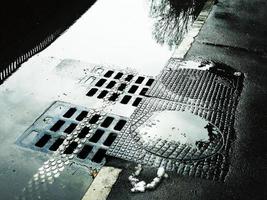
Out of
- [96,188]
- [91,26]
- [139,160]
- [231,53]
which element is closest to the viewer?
[96,188]

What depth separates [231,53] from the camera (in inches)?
192

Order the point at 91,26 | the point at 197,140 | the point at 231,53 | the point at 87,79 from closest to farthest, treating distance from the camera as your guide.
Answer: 1. the point at 197,140
2. the point at 87,79
3. the point at 231,53
4. the point at 91,26

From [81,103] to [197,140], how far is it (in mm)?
1568

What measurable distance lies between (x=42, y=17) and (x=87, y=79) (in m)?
2.49

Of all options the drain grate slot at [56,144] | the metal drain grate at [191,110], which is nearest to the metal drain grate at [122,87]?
the metal drain grate at [191,110]

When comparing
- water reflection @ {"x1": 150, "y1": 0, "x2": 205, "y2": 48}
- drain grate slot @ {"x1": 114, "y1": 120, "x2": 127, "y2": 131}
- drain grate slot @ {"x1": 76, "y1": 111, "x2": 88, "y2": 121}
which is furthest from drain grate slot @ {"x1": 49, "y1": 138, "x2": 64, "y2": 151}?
water reflection @ {"x1": 150, "y1": 0, "x2": 205, "y2": 48}

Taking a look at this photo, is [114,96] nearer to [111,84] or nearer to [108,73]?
[111,84]

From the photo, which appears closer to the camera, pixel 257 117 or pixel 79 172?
pixel 79 172

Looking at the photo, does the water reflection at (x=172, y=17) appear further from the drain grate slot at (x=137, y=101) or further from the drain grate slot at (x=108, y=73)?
the drain grate slot at (x=137, y=101)

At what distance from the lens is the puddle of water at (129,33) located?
5.12 metres

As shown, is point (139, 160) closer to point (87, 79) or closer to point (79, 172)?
point (79, 172)

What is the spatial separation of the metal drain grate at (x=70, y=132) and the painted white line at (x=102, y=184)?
33 cm

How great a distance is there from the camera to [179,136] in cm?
334

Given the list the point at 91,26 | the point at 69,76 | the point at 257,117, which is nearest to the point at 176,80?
the point at 257,117
